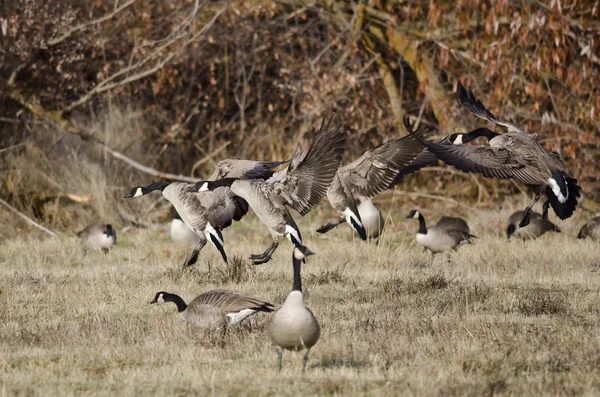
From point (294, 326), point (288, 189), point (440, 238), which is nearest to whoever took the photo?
point (294, 326)

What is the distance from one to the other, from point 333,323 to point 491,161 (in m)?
2.88

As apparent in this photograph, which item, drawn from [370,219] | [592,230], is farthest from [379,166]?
[592,230]

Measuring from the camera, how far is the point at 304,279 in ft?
30.1

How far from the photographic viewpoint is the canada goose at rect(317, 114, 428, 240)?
9859 mm

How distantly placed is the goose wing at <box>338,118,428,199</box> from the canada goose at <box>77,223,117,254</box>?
3475 mm

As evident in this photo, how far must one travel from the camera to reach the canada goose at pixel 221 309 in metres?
6.57

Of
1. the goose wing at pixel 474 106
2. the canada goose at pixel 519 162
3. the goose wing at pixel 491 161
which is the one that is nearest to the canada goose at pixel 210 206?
the goose wing at pixel 491 161

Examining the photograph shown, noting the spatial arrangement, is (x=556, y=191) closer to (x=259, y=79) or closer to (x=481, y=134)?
(x=481, y=134)

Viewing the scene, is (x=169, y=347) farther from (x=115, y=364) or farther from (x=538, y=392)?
(x=538, y=392)

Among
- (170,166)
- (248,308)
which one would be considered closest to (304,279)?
(248,308)

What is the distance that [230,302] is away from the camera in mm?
6656

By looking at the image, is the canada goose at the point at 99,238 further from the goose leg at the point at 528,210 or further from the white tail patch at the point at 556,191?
the white tail patch at the point at 556,191

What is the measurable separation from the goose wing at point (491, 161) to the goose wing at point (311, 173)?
1110mm

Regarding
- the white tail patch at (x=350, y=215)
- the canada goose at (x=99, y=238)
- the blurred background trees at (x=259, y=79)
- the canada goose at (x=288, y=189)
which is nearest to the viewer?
the canada goose at (x=288, y=189)
